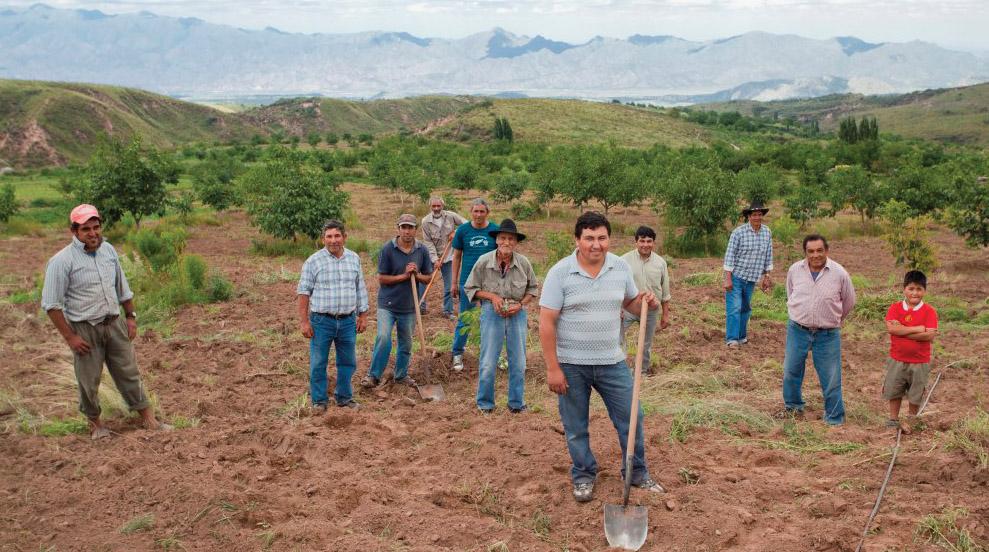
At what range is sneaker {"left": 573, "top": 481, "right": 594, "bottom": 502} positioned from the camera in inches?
185

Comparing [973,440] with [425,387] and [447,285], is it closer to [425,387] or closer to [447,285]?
[425,387]

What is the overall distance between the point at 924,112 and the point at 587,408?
140894 millimetres

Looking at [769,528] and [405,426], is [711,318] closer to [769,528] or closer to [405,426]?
[405,426]

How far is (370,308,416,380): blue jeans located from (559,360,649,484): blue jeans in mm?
3043

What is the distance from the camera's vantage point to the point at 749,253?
884 centimetres

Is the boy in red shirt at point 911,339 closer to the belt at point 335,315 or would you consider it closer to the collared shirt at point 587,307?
the collared shirt at point 587,307

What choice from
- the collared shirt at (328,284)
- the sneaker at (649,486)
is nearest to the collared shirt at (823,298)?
the sneaker at (649,486)

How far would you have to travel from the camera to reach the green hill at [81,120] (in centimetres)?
7044

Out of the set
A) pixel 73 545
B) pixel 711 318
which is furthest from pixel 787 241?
pixel 73 545

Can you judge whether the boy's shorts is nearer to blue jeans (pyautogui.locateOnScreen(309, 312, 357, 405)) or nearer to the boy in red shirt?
the boy in red shirt

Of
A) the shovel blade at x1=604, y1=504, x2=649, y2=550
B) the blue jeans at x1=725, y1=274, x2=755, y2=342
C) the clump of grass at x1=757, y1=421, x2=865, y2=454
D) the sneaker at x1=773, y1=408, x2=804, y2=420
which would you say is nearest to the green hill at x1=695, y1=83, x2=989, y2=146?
the blue jeans at x1=725, y1=274, x2=755, y2=342

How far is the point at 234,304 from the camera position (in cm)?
1167

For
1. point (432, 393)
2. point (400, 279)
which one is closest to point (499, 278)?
point (400, 279)

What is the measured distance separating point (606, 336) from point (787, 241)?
13505 mm
